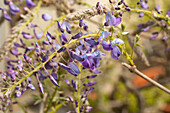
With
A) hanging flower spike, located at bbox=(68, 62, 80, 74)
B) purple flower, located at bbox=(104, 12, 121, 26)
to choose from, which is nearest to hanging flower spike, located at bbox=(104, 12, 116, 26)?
purple flower, located at bbox=(104, 12, 121, 26)

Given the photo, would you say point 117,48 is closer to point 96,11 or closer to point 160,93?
point 96,11

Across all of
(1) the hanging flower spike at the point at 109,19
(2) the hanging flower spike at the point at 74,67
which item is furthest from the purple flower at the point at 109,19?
(2) the hanging flower spike at the point at 74,67

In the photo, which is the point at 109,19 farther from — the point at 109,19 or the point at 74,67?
the point at 74,67

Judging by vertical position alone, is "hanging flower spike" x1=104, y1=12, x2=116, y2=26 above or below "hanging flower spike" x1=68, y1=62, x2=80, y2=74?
above

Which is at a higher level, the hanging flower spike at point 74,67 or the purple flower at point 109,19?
the purple flower at point 109,19

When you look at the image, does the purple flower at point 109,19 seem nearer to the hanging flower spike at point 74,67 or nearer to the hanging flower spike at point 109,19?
the hanging flower spike at point 109,19

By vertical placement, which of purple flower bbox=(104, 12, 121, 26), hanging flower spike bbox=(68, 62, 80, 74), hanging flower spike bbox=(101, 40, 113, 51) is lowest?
hanging flower spike bbox=(68, 62, 80, 74)

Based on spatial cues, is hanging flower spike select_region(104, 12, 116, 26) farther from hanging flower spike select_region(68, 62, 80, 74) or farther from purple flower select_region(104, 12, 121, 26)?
hanging flower spike select_region(68, 62, 80, 74)

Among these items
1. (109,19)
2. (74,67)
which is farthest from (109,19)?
(74,67)

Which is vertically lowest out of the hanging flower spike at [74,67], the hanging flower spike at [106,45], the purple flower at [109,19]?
the hanging flower spike at [74,67]

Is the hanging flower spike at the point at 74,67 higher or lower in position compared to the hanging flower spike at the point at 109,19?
lower

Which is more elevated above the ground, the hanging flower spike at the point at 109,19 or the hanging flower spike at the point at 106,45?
the hanging flower spike at the point at 109,19
